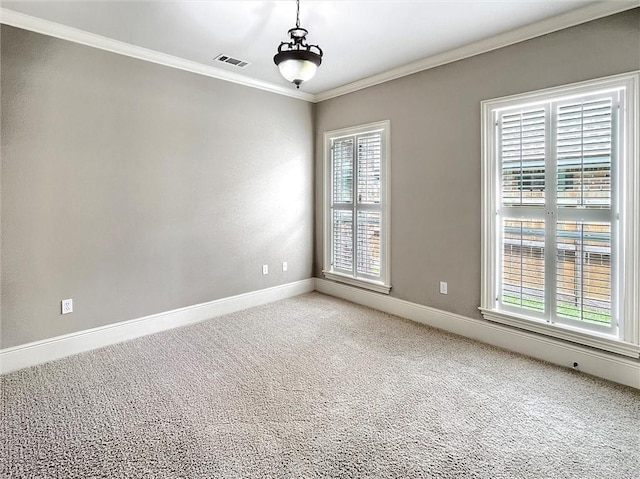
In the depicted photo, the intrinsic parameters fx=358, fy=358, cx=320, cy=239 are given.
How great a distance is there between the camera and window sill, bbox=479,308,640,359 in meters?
2.62

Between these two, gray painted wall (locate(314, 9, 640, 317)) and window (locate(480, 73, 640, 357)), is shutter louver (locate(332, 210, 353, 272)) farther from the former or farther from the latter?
window (locate(480, 73, 640, 357))

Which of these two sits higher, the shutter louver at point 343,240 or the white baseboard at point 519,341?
the shutter louver at point 343,240

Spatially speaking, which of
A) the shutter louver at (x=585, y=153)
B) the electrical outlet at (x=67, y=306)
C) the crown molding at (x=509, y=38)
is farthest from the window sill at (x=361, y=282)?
the electrical outlet at (x=67, y=306)

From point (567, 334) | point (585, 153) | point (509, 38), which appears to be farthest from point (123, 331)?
point (509, 38)

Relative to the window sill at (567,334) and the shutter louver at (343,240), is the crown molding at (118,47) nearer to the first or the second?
the shutter louver at (343,240)

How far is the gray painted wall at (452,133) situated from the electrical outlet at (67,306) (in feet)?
10.6

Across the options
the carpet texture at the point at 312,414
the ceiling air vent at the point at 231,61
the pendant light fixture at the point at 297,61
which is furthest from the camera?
the ceiling air vent at the point at 231,61

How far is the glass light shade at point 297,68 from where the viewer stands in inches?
94.7

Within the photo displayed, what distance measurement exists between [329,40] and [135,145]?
208cm

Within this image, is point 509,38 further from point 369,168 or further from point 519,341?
point 519,341

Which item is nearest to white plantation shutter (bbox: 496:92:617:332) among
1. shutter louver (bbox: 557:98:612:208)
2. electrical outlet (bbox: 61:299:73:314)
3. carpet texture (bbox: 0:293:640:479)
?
shutter louver (bbox: 557:98:612:208)

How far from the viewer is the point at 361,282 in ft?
15.0

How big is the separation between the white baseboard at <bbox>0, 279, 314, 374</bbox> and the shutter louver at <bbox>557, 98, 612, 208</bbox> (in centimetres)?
338

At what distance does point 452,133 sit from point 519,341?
6.76ft
